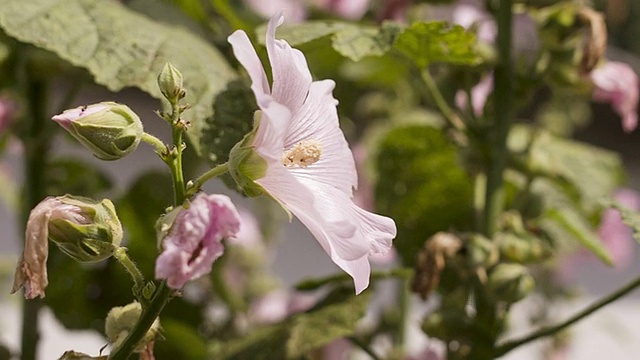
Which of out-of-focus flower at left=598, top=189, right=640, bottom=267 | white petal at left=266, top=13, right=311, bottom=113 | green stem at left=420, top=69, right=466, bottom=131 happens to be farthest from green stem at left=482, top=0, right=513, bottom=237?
out-of-focus flower at left=598, top=189, right=640, bottom=267

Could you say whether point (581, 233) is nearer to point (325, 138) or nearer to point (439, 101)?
point (439, 101)

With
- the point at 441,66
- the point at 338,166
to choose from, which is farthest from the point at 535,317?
the point at 338,166

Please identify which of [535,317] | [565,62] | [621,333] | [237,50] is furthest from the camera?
[621,333]

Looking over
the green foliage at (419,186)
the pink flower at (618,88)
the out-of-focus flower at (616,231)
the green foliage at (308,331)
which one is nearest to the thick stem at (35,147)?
the green foliage at (308,331)

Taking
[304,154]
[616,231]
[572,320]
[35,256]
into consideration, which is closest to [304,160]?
[304,154]

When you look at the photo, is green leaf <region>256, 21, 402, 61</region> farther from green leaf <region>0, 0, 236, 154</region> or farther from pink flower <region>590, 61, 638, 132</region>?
pink flower <region>590, 61, 638, 132</region>

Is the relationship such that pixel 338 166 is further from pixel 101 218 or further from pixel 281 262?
pixel 281 262

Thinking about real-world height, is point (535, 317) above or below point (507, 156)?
below

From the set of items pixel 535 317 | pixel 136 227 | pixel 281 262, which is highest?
pixel 136 227
